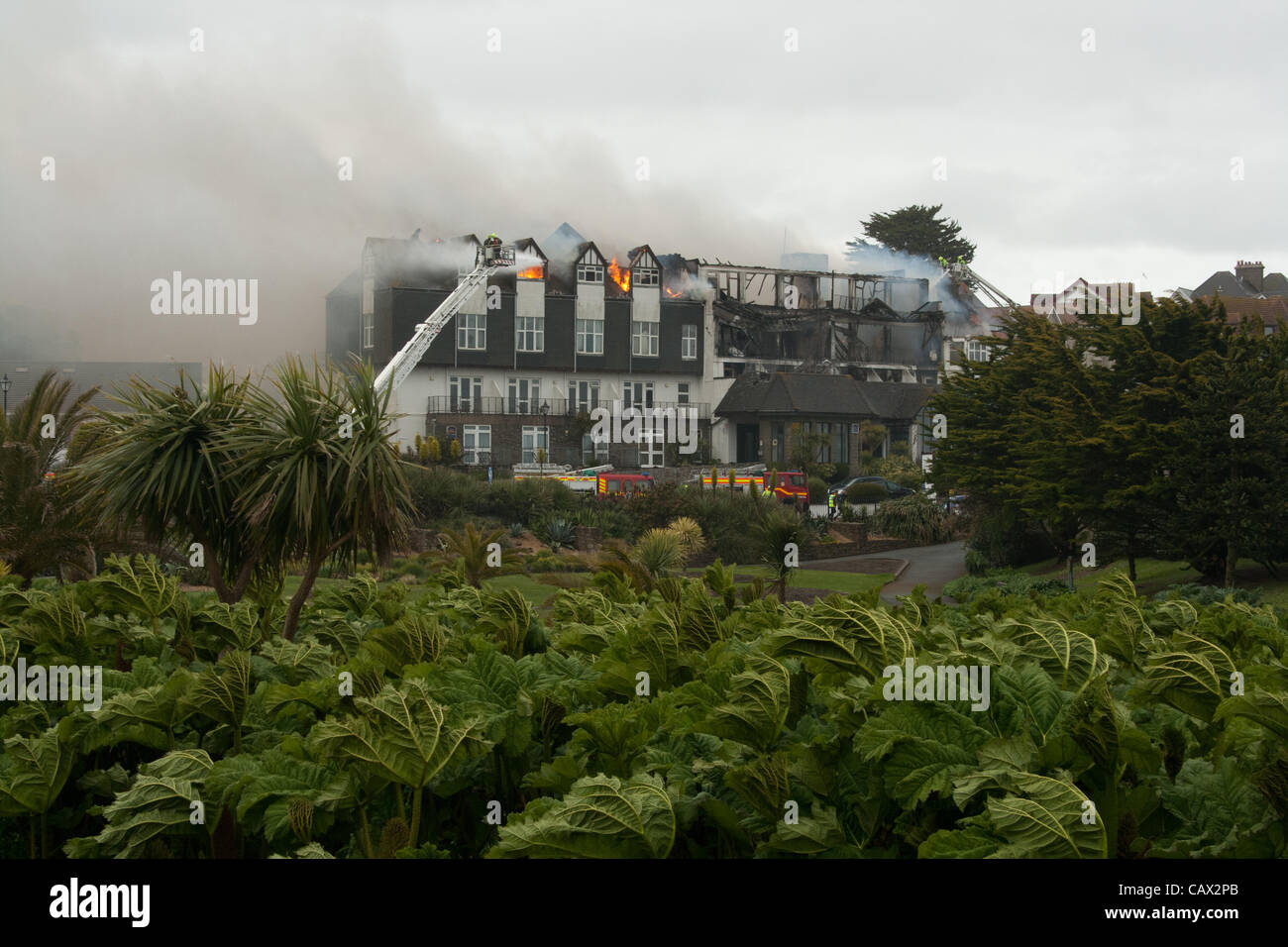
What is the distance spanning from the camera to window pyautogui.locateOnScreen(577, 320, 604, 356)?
219 feet

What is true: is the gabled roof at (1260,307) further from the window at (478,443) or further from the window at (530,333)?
the window at (478,443)

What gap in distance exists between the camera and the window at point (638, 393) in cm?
6794

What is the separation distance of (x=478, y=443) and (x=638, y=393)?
11216mm

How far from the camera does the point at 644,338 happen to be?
68625 millimetres

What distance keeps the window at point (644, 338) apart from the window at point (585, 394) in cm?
337

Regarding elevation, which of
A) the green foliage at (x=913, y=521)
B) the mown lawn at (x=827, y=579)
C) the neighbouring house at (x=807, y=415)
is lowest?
the mown lawn at (x=827, y=579)

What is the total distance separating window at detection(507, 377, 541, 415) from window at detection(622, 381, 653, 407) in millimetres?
5325

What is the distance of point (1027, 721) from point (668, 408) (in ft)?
213

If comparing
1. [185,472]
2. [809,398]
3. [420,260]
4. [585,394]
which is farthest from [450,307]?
[185,472]

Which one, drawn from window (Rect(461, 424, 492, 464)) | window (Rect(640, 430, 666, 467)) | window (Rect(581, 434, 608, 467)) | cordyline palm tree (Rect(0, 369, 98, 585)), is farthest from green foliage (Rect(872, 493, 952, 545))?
cordyline palm tree (Rect(0, 369, 98, 585))

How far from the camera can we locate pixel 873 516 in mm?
49094

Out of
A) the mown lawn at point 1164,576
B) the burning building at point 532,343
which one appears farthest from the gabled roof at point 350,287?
the mown lawn at point 1164,576

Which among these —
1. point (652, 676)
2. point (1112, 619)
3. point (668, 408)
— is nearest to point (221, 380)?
point (652, 676)
